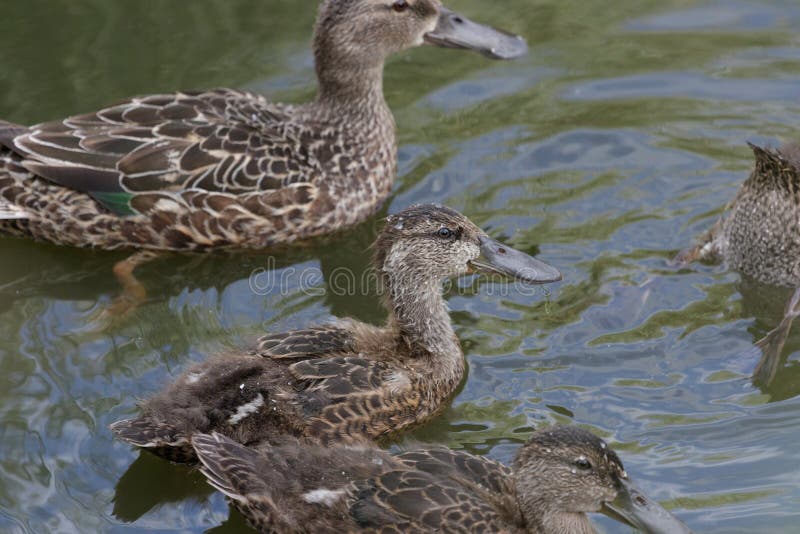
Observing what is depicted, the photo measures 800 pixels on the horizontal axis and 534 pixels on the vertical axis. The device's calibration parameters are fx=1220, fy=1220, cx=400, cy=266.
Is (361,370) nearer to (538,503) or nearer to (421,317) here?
(421,317)

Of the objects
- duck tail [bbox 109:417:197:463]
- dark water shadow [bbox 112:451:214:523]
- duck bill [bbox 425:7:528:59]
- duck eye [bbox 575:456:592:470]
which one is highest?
duck bill [bbox 425:7:528:59]

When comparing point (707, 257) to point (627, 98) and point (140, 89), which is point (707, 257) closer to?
point (627, 98)

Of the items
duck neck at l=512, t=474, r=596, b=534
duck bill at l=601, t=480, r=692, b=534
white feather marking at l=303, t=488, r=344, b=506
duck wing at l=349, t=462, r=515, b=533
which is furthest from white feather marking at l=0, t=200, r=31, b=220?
duck bill at l=601, t=480, r=692, b=534

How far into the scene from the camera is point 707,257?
708 centimetres

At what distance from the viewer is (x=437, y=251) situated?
618 centimetres

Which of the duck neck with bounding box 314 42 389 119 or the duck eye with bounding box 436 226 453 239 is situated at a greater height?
the duck neck with bounding box 314 42 389 119

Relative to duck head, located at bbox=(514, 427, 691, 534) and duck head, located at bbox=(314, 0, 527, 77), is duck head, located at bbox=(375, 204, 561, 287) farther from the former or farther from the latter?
duck head, located at bbox=(314, 0, 527, 77)

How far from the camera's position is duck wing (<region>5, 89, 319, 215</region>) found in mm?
7070

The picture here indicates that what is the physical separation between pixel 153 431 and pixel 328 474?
878mm

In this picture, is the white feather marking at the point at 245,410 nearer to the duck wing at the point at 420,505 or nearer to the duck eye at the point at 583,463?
the duck wing at the point at 420,505

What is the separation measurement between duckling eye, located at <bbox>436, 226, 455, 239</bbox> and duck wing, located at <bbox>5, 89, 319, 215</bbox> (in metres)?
1.44

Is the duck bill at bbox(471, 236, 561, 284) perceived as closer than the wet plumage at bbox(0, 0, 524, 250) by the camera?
Yes

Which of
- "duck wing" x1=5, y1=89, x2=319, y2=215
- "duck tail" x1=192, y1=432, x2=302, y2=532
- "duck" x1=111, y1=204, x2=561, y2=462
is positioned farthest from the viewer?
"duck wing" x1=5, y1=89, x2=319, y2=215

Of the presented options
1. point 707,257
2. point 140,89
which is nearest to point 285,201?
point 140,89
